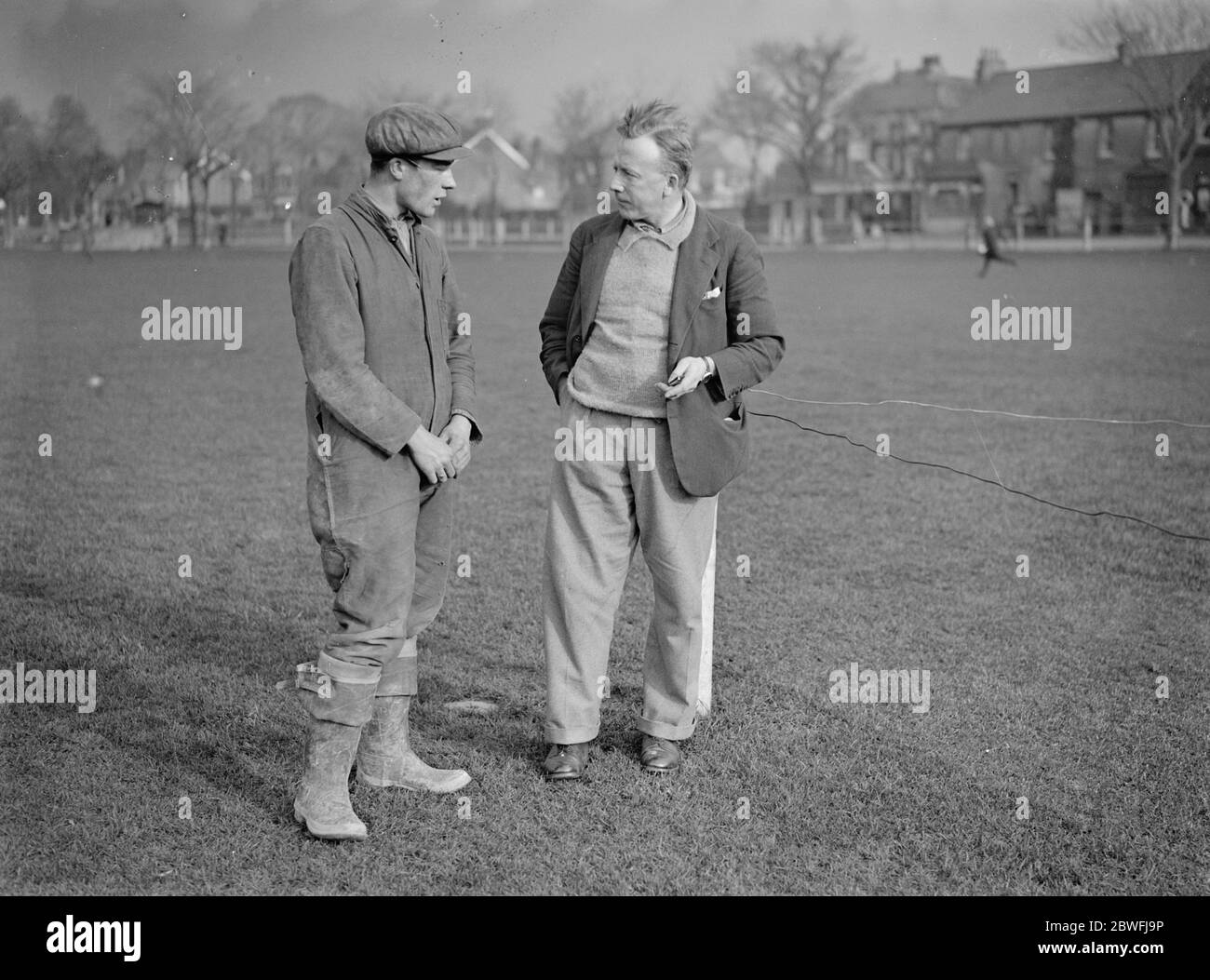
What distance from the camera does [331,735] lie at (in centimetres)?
386

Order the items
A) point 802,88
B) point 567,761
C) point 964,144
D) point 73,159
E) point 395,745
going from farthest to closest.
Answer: point 964,144 < point 802,88 < point 73,159 < point 567,761 < point 395,745

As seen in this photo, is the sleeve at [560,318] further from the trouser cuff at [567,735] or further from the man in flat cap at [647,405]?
the trouser cuff at [567,735]

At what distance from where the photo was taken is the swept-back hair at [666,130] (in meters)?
4.04

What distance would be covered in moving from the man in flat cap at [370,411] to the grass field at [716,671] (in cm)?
48

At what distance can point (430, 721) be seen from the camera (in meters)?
4.96

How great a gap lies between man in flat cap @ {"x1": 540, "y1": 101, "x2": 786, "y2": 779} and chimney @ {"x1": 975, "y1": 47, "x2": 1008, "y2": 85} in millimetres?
78560

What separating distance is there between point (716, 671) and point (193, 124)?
18.9 metres

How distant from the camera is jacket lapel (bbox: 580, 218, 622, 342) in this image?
424 cm

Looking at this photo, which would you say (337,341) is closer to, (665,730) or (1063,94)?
(665,730)

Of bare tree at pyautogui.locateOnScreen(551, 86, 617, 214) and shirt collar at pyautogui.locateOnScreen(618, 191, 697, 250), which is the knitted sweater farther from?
bare tree at pyautogui.locateOnScreen(551, 86, 617, 214)

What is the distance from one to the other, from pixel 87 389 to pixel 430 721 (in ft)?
32.9

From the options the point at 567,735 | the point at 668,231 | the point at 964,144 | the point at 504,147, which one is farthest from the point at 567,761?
the point at 964,144

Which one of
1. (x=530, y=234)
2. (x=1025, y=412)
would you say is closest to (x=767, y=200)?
(x=530, y=234)

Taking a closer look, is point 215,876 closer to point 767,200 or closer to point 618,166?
point 618,166
